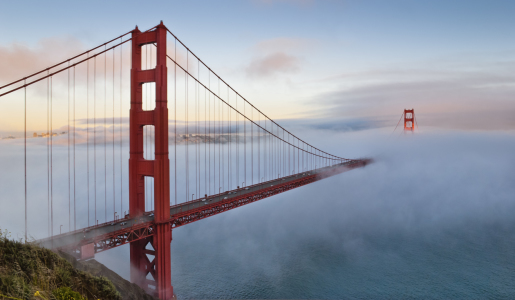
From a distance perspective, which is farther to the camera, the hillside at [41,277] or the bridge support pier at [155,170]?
the bridge support pier at [155,170]

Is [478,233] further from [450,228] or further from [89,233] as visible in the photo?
[89,233]

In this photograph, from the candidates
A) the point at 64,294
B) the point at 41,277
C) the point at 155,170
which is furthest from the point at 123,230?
the point at 64,294

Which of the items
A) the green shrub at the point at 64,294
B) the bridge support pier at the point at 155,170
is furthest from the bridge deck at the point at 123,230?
the green shrub at the point at 64,294

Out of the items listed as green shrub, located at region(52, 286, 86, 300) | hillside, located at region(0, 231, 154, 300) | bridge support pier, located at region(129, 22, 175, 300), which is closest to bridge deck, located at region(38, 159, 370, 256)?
bridge support pier, located at region(129, 22, 175, 300)

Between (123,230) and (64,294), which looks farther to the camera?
(123,230)

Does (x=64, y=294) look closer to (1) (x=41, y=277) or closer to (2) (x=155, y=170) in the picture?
(1) (x=41, y=277)

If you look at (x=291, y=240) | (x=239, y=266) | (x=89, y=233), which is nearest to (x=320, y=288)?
(x=239, y=266)

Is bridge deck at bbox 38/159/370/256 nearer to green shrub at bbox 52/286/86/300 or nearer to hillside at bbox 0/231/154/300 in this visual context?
hillside at bbox 0/231/154/300

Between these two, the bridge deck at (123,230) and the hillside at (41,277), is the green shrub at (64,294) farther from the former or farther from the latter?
the bridge deck at (123,230)

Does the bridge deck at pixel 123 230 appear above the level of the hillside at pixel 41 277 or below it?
below
